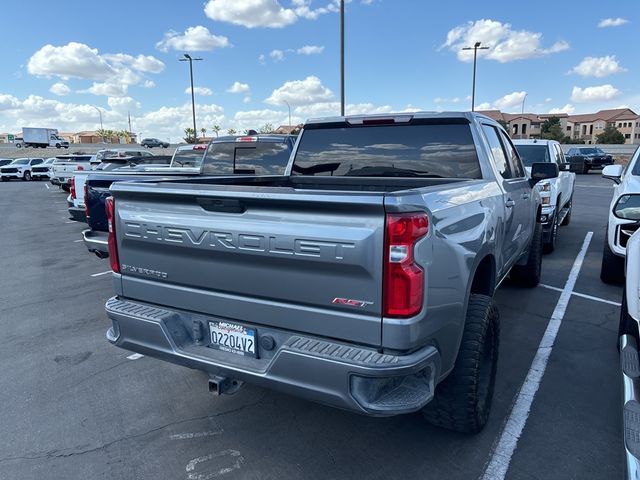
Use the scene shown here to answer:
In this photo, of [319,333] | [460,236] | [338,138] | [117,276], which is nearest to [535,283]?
[338,138]

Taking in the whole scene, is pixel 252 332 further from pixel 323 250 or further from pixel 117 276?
pixel 117 276

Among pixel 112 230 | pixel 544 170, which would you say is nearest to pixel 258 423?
pixel 112 230

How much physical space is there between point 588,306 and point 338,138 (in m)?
3.66

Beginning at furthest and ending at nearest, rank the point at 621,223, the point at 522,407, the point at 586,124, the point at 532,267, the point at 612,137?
the point at 586,124, the point at 612,137, the point at 532,267, the point at 621,223, the point at 522,407

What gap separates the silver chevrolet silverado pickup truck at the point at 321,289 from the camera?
7.41 feet

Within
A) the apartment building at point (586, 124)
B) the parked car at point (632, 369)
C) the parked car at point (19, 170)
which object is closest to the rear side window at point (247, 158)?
the parked car at point (632, 369)

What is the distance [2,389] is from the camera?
3832 millimetres

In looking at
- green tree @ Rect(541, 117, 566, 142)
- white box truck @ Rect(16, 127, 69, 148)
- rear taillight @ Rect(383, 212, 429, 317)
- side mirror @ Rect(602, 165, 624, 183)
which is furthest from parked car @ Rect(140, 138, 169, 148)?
rear taillight @ Rect(383, 212, 429, 317)

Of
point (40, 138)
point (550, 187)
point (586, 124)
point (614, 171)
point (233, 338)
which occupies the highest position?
point (586, 124)

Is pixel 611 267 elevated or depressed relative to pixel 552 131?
depressed

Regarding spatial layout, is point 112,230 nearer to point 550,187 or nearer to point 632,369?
point 632,369

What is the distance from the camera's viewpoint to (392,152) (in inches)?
159

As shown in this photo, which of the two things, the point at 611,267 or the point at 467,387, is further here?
the point at 611,267

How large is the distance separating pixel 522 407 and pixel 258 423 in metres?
1.89
